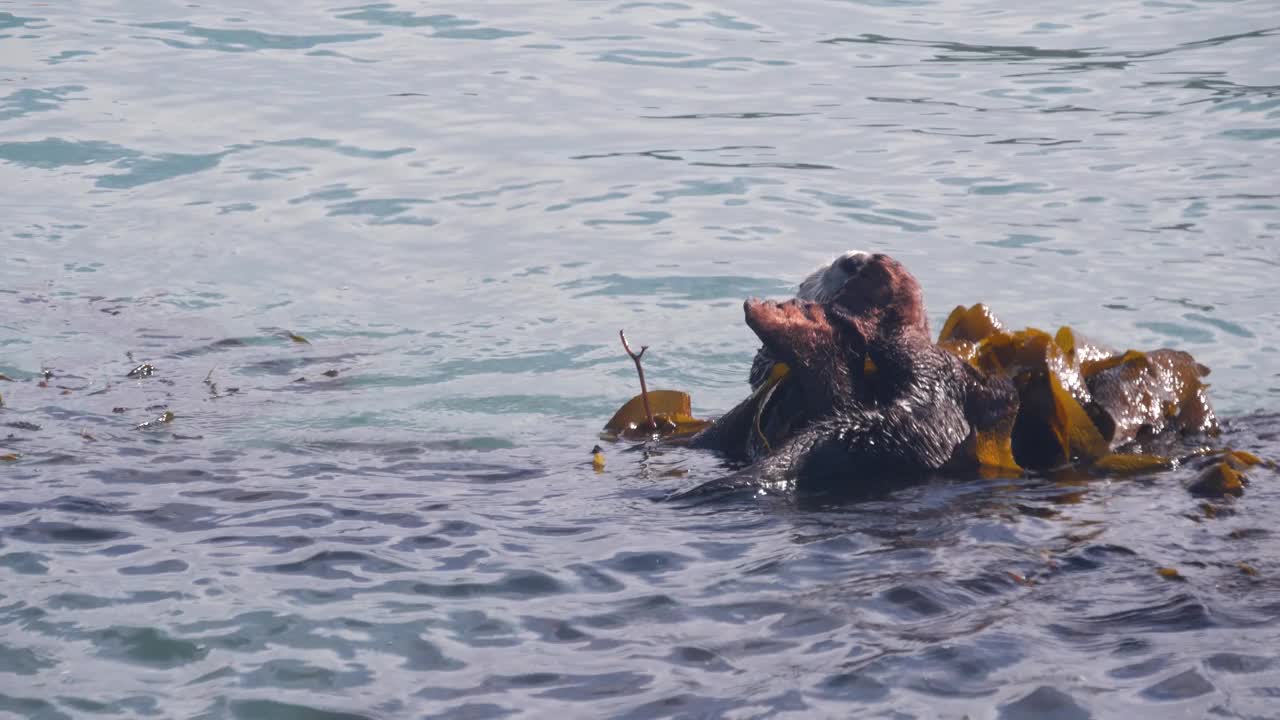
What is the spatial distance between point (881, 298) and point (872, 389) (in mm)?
280

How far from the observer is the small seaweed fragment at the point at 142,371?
245 inches

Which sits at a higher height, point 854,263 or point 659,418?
point 854,263

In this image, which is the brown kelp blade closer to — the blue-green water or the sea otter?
the blue-green water

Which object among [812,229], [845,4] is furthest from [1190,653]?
[845,4]

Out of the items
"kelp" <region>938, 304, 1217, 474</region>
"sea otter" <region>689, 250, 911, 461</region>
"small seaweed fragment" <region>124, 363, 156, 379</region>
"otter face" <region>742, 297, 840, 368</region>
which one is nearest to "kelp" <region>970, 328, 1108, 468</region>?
"kelp" <region>938, 304, 1217, 474</region>

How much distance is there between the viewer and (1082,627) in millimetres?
3090

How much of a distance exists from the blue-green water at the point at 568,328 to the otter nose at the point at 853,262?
2.37 ft

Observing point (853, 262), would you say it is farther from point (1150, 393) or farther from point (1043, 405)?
point (1150, 393)

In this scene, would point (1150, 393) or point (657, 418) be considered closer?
point (1150, 393)

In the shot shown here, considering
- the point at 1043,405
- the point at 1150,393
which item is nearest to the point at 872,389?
the point at 1043,405

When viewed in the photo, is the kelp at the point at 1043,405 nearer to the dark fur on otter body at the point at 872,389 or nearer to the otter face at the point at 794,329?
the dark fur on otter body at the point at 872,389

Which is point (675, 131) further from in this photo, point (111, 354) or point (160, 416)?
point (160, 416)

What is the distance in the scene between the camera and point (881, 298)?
4.45m

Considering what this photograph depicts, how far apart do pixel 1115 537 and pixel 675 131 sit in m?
7.63
